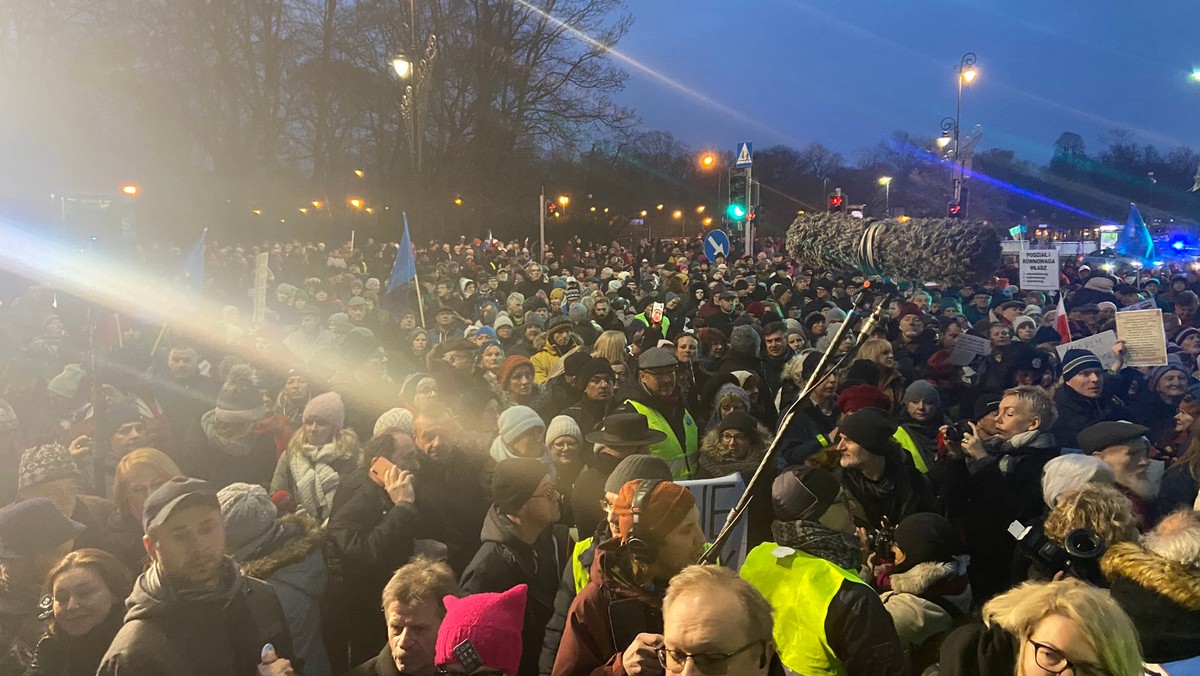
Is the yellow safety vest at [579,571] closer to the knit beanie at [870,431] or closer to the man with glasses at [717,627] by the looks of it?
the man with glasses at [717,627]

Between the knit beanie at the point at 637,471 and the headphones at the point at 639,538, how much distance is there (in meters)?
0.57

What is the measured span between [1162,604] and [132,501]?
14.0 ft

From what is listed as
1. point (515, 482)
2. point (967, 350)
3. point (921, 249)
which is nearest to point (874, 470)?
point (921, 249)

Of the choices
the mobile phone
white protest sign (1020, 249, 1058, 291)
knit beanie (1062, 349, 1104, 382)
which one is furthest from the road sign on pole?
the mobile phone

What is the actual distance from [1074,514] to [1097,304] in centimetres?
862

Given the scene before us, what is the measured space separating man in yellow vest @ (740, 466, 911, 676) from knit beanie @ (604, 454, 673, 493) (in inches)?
23.2

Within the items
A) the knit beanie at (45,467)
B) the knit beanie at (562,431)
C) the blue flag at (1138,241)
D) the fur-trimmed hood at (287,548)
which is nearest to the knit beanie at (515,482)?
the fur-trimmed hood at (287,548)

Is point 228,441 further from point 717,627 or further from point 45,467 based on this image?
point 717,627

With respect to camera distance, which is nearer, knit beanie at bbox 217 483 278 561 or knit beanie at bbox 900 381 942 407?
knit beanie at bbox 217 483 278 561

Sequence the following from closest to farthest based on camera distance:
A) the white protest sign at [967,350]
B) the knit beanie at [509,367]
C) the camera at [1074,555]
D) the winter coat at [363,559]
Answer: the camera at [1074,555], the winter coat at [363,559], the knit beanie at [509,367], the white protest sign at [967,350]

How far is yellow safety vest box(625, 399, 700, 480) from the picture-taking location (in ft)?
15.8

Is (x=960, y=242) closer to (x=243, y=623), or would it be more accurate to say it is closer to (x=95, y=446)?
(x=243, y=623)

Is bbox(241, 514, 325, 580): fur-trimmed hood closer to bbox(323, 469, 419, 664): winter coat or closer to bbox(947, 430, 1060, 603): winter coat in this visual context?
bbox(323, 469, 419, 664): winter coat

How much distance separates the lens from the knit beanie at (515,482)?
323cm
